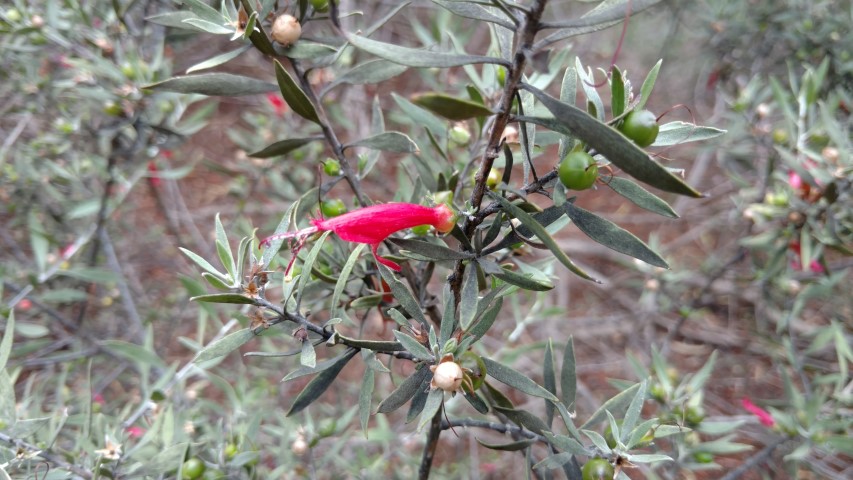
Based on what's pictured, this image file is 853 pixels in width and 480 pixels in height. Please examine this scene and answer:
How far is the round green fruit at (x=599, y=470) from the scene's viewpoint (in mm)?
893

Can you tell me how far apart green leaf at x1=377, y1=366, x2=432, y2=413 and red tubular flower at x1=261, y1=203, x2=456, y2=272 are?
202 millimetres

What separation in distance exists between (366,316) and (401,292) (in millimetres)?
302

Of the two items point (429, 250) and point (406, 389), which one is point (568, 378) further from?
point (429, 250)

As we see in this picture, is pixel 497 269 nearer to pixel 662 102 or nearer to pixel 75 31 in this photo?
pixel 75 31

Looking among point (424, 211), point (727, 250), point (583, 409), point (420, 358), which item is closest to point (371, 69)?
point (424, 211)

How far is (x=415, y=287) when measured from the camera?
1.13 meters

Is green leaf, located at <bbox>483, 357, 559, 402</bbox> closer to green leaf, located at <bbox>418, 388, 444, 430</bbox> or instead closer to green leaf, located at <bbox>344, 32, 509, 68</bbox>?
green leaf, located at <bbox>418, 388, 444, 430</bbox>

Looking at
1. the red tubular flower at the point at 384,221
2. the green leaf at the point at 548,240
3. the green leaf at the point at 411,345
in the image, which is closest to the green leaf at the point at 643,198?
the green leaf at the point at 548,240

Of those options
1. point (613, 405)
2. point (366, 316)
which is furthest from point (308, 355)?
point (613, 405)

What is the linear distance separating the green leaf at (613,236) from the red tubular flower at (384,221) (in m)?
0.20

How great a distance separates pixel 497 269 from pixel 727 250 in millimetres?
3274

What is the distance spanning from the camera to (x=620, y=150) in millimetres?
560

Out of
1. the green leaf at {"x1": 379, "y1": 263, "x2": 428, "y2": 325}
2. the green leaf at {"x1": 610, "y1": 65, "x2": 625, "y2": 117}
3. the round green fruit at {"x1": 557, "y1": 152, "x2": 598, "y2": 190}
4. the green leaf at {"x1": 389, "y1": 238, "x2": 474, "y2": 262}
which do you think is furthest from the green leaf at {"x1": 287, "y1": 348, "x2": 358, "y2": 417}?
the green leaf at {"x1": 610, "y1": 65, "x2": 625, "y2": 117}

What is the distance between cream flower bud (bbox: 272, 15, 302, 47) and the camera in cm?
89
